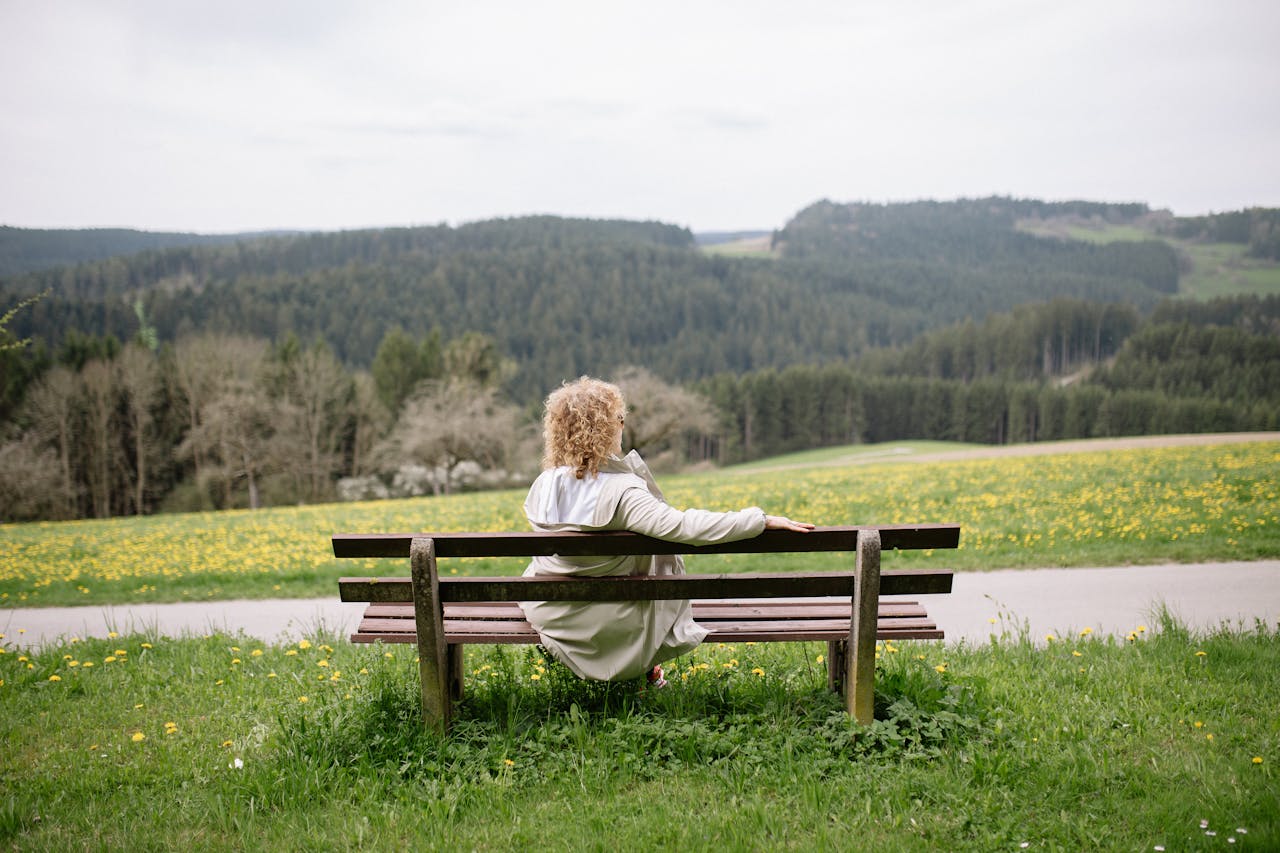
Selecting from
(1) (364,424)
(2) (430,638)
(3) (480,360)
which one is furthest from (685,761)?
(3) (480,360)

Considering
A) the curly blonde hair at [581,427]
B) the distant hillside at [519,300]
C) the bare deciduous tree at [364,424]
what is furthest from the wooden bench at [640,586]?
the distant hillside at [519,300]

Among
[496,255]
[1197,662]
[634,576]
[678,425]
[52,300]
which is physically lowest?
[678,425]

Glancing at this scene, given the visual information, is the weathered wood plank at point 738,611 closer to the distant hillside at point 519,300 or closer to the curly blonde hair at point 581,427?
A: the curly blonde hair at point 581,427

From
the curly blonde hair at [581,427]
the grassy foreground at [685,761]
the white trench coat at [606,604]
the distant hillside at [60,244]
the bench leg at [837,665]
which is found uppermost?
the distant hillside at [60,244]

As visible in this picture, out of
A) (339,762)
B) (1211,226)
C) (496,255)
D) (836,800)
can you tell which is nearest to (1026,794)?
(836,800)

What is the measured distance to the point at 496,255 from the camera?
16312 centimetres

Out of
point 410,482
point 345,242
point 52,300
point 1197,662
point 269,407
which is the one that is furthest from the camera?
point 345,242

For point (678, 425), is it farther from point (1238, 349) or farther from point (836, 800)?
point (1238, 349)

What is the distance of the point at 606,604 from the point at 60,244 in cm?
4599

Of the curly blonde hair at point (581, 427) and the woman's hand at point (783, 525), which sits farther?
the curly blonde hair at point (581, 427)

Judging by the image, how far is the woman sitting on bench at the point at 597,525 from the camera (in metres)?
3.86

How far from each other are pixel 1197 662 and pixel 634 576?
3.68m

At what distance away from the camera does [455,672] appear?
427 centimetres

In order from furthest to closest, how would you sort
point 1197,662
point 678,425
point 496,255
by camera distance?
1. point 496,255
2. point 678,425
3. point 1197,662
